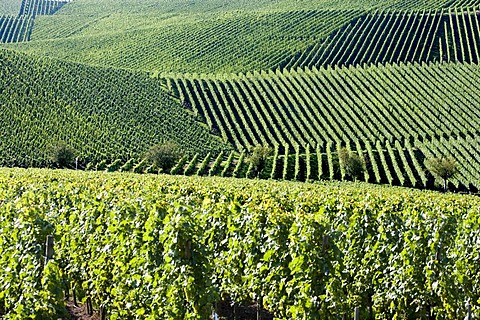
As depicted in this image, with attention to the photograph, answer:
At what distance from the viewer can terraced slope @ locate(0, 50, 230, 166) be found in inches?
2304

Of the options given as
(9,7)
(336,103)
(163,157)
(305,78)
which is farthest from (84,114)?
(9,7)

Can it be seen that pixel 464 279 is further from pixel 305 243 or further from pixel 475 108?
pixel 475 108

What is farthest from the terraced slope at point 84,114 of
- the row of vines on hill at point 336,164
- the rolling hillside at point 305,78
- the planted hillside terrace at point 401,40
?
the planted hillside terrace at point 401,40

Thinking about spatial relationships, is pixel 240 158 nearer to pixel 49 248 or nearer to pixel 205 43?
pixel 205 43

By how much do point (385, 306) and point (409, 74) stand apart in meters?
72.4

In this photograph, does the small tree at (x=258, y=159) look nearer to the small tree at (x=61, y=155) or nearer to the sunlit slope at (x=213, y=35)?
the small tree at (x=61, y=155)

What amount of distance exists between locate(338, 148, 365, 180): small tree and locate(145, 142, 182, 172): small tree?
15.1m

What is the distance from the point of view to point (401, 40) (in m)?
95.2

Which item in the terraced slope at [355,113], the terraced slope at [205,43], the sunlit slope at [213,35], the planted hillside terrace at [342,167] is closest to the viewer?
the planted hillside terrace at [342,167]

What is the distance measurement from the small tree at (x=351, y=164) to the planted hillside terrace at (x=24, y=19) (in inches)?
3517

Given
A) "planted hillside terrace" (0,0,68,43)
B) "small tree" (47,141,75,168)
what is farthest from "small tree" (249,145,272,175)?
"planted hillside terrace" (0,0,68,43)

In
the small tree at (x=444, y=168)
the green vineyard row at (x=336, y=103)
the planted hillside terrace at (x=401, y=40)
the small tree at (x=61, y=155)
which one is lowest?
the planted hillside terrace at (x=401, y=40)

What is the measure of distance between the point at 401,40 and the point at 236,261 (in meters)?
89.1

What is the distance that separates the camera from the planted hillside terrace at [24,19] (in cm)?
12512
